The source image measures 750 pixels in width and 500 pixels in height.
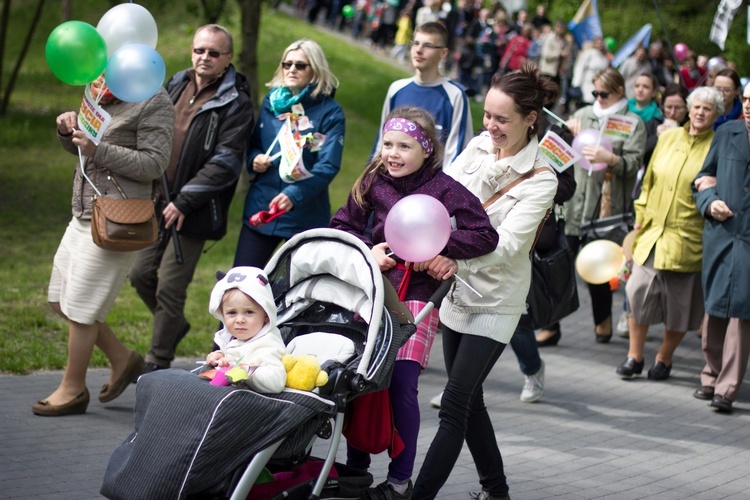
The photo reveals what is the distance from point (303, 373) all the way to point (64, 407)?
109 inches

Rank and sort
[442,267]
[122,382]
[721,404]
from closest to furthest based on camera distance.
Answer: [442,267]
[122,382]
[721,404]

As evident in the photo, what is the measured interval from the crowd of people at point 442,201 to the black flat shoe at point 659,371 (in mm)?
12

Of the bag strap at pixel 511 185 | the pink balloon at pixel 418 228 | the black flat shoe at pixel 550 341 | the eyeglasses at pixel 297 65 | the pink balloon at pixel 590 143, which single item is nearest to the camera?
the pink balloon at pixel 418 228

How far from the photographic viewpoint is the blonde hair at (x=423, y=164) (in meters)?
5.06

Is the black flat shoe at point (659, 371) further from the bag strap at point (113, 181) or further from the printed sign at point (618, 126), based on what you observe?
the bag strap at point (113, 181)

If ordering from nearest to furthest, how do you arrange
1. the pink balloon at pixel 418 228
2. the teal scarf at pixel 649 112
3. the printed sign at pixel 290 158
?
the pink balloon at pixel 418 228
the printed sign at pixel 290 158
the teal scarf at pixel 649 112

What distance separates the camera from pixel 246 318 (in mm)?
4531

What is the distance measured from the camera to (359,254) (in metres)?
4.80

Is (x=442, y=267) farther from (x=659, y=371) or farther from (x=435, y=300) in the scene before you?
(x=659, y=371)

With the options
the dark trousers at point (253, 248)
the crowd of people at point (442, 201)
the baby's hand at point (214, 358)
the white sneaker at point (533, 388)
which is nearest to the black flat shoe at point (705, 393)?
the crowd of people at point (442, 201)

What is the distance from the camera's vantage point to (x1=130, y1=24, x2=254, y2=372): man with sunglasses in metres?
7.18

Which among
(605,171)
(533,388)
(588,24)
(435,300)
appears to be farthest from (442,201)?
(588,24)

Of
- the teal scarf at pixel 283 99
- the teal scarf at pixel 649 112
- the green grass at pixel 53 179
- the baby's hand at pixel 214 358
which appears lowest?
the green grass at pixel 53 179

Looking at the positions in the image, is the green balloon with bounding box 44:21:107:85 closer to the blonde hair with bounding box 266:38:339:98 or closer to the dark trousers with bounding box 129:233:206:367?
the blonde hair with bounding box 266:38:339:98
